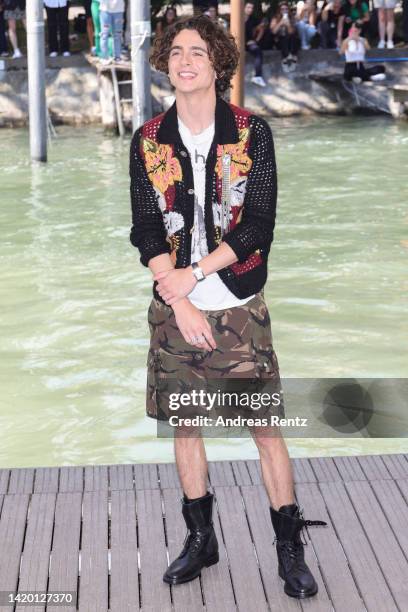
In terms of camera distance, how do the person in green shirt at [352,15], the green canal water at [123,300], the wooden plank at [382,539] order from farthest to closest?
1. the person in green shirt at [352,15]
2. the green canal water at [123,300]
3. the wooden plank at [382,539]

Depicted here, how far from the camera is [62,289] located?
36.0 feet

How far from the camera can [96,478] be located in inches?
209

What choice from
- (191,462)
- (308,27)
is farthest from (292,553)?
(308,27)

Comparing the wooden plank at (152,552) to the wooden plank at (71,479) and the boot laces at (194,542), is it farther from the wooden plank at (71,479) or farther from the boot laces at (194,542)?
the wooden plank at (71,479)

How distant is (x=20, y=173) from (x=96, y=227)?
4.36 metres

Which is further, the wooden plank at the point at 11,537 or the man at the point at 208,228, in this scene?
the wooden plank at the point at 11,537

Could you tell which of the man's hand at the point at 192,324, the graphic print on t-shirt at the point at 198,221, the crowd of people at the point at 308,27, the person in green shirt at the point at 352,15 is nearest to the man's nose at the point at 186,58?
the graphic print on t-shirt at the point at 198,221

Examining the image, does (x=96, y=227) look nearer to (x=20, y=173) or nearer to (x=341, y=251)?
(x=341, y=251)

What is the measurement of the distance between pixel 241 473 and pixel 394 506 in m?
0.71

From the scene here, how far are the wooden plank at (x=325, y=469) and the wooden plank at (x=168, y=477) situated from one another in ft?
1.99

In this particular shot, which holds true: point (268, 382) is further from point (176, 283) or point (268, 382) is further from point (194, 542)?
point (194, 542)

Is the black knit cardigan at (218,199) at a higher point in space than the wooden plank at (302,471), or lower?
higher

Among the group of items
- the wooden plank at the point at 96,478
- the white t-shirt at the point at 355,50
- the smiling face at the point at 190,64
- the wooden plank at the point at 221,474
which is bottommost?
the wooden plank at the point at 96,478

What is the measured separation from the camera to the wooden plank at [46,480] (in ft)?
17.1
